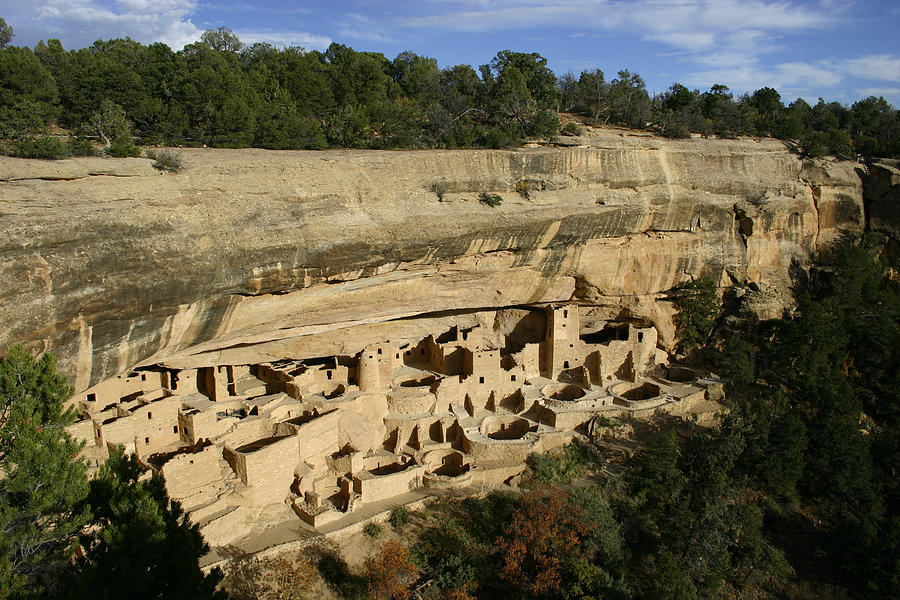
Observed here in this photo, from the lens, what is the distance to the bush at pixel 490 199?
634 inches

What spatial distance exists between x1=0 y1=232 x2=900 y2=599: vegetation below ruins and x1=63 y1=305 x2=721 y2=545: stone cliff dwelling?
1.06m

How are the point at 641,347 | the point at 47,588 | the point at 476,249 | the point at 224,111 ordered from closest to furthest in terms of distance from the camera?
the point at 47,588
the point at 476,249
the point at 224,111
the point at 641,347

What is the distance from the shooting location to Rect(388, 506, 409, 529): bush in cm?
1423

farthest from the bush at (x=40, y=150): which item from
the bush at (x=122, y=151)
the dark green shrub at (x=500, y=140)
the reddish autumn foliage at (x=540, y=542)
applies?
the reddish autumn foliage at (x=540, y=542)

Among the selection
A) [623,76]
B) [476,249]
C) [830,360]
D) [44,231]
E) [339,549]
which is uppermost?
[623,76]

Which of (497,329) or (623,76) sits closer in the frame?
(497,329)

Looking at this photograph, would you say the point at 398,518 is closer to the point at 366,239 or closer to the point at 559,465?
the point at 559,465

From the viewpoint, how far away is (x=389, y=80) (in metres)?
29.6

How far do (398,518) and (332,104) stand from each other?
1633 centimetres

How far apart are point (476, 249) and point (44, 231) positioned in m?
9.79

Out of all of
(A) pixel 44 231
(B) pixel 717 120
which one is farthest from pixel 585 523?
(B) pixel 717 120

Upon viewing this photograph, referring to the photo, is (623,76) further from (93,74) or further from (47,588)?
(47,588)

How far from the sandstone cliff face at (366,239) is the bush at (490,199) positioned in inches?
5.6

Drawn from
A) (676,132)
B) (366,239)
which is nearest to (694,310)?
(676,132)
